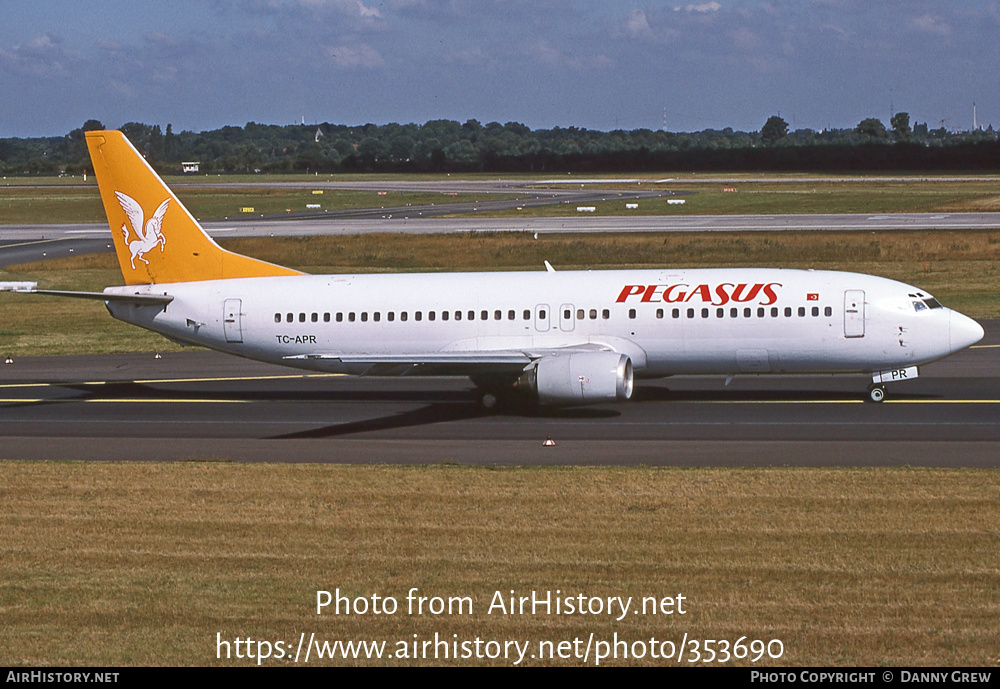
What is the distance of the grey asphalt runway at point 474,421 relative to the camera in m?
27.5

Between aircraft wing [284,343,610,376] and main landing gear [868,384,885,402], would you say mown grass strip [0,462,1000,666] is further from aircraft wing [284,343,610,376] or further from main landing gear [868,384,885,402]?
main landing gear [868,384,885,402]

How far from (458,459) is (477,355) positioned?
534 cm

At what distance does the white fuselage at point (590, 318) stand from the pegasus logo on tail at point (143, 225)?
133cm

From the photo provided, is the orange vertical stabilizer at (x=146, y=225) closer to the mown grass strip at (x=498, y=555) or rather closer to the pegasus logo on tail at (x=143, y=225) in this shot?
the pegasus logo on tail at (x=143, y=225)

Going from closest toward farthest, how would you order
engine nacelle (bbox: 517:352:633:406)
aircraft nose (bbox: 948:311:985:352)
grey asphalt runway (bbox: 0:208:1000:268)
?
engine nacelle (bbox: 517:352:633:406) → aircraft nose (bbox: 948:311:985:352) → grey asphalt runway (bbox: 0:208:1000:268)

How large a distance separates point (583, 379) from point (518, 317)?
3597 mm

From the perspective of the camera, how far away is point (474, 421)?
32.5 m

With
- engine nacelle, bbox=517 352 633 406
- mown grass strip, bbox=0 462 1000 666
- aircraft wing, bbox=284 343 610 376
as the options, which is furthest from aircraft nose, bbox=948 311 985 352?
mown grass strip, bbox=0 462 1000 666

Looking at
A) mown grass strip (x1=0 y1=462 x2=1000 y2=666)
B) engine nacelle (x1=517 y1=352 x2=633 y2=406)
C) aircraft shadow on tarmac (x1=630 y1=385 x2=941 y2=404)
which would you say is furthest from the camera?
aircraft shadow on tarmac (x1=630 y1=385 x2=941 y2=404)

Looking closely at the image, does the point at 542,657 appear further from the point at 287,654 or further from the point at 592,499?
the point at 592,499

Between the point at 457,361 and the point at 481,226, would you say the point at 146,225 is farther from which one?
the point at 481,226

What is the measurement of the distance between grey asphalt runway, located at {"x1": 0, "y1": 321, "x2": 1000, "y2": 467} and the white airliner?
131 cm

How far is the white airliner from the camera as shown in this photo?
3209 centimetres

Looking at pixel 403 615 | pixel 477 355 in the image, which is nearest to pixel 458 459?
pixel 477 355
